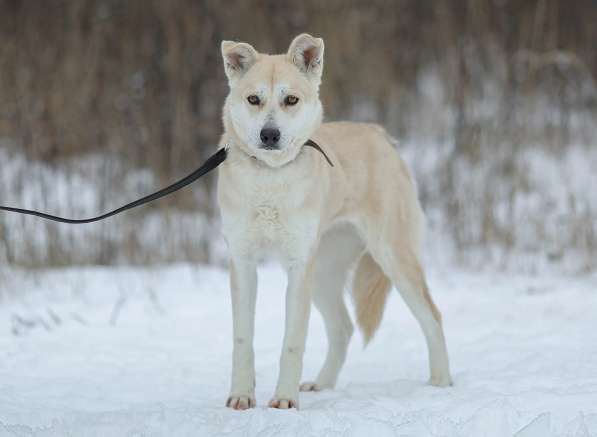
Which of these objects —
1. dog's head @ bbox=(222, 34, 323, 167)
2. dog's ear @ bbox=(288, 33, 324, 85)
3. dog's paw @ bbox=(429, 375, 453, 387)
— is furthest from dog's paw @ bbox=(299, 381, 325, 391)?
dog's ear @ bbox=(288, 33, 324, 85)

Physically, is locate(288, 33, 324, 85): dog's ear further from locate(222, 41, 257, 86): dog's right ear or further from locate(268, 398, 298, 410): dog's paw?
locate(268, 398, 298, 410): dog's paw

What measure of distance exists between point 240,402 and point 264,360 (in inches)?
57.8

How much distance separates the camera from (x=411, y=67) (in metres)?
11.6

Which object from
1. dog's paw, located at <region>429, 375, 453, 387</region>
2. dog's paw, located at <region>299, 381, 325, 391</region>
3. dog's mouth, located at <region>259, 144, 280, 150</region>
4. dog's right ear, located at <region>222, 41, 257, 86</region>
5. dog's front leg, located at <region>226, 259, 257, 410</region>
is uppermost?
dog's right ear, located at <region>222, 41, 257, 86</region>

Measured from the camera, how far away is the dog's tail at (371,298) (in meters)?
4.77

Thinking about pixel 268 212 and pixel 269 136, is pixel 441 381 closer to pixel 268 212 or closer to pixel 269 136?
pixel 268 212

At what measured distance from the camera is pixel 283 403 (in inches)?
144

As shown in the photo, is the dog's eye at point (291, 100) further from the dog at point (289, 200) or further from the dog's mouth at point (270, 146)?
the dog's mouth at point (270, 146)

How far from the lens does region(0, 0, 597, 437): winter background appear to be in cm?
388

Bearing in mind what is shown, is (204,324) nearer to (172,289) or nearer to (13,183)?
(172,289)

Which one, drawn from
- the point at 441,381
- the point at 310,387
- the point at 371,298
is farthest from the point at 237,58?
the point at 441,381

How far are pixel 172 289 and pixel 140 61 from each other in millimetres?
4700

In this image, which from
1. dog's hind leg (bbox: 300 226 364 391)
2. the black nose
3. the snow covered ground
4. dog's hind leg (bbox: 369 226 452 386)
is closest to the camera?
the snow covered ground

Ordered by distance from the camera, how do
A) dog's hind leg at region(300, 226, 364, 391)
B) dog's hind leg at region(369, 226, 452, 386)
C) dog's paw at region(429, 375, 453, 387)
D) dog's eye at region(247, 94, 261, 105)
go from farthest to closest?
dog's hind leg at region(300, 226, 364, 391) < dog's hind leg at region(369, 226, 452, 386) < dog's paw at region(429, 375, 453, 387) < dog's eye at region(247, 94, 261, 105)
